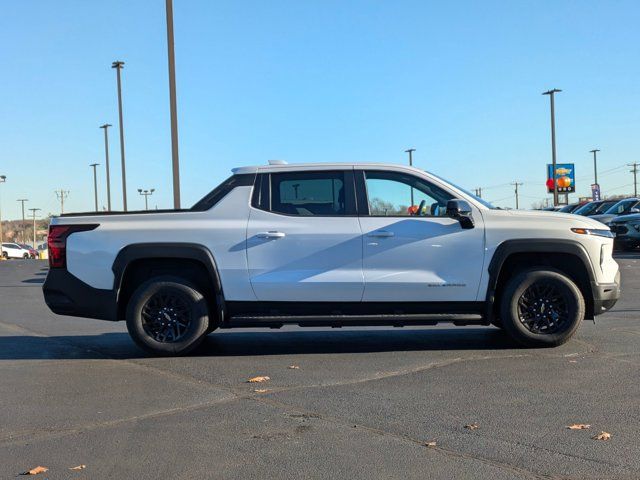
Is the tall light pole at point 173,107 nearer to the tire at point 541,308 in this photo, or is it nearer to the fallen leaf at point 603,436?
the tire at point 541,308

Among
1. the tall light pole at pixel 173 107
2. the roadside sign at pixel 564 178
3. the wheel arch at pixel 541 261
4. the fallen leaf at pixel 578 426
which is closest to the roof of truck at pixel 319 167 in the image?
the wheel arch at pixel 541 261

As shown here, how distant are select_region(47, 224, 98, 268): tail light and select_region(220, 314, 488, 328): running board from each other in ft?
5.96

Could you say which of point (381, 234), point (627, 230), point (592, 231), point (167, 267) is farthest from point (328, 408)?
point (627, 230)

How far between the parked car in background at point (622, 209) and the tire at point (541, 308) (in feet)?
62.0

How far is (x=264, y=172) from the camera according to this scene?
24.4ft

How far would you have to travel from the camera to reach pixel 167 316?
23.9 feet

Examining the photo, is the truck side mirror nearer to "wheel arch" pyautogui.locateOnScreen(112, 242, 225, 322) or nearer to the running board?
the running board

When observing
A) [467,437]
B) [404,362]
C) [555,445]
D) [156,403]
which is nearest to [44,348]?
Result: [156,403]

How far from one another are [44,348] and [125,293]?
1.59m

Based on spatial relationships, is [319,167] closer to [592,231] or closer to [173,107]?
[592,231]

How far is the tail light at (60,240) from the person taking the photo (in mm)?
7203

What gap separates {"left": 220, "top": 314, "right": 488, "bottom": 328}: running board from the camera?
7.08 meters

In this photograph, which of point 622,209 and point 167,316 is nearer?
point 167,316

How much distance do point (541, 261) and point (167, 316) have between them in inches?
158
